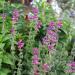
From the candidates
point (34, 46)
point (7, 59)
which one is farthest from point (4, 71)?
point (34, 46)

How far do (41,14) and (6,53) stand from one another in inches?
41.6

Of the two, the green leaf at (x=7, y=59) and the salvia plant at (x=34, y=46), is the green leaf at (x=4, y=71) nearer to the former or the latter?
the salvia plant at (x=34, y=46)

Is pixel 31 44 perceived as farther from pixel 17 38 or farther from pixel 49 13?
pixel 49 13

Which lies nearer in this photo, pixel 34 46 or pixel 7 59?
pixel 7 59

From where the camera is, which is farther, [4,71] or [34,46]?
[34,46]

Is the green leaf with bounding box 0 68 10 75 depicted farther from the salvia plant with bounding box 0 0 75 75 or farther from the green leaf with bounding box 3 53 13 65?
the green leaf with bounding box 3 53 13 65

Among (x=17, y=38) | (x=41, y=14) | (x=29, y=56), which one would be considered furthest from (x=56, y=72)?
(x=41, y=14)

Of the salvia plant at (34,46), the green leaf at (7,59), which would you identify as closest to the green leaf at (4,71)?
the salvia plant at (34,46)

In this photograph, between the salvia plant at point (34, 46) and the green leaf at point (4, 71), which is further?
the green leaf at point (4, 71)

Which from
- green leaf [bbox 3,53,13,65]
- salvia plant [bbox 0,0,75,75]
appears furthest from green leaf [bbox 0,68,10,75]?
green leaf [bbox 3,53,13,65]

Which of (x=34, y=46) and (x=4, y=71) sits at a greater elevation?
(x=34, y=46)

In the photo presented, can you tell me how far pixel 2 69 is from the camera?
3.46 meters

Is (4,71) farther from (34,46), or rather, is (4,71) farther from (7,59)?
(34,46)

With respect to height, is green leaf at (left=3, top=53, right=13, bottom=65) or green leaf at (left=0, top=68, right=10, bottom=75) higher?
green leaf at (left=3, top=53, right=13, bottom=65)
